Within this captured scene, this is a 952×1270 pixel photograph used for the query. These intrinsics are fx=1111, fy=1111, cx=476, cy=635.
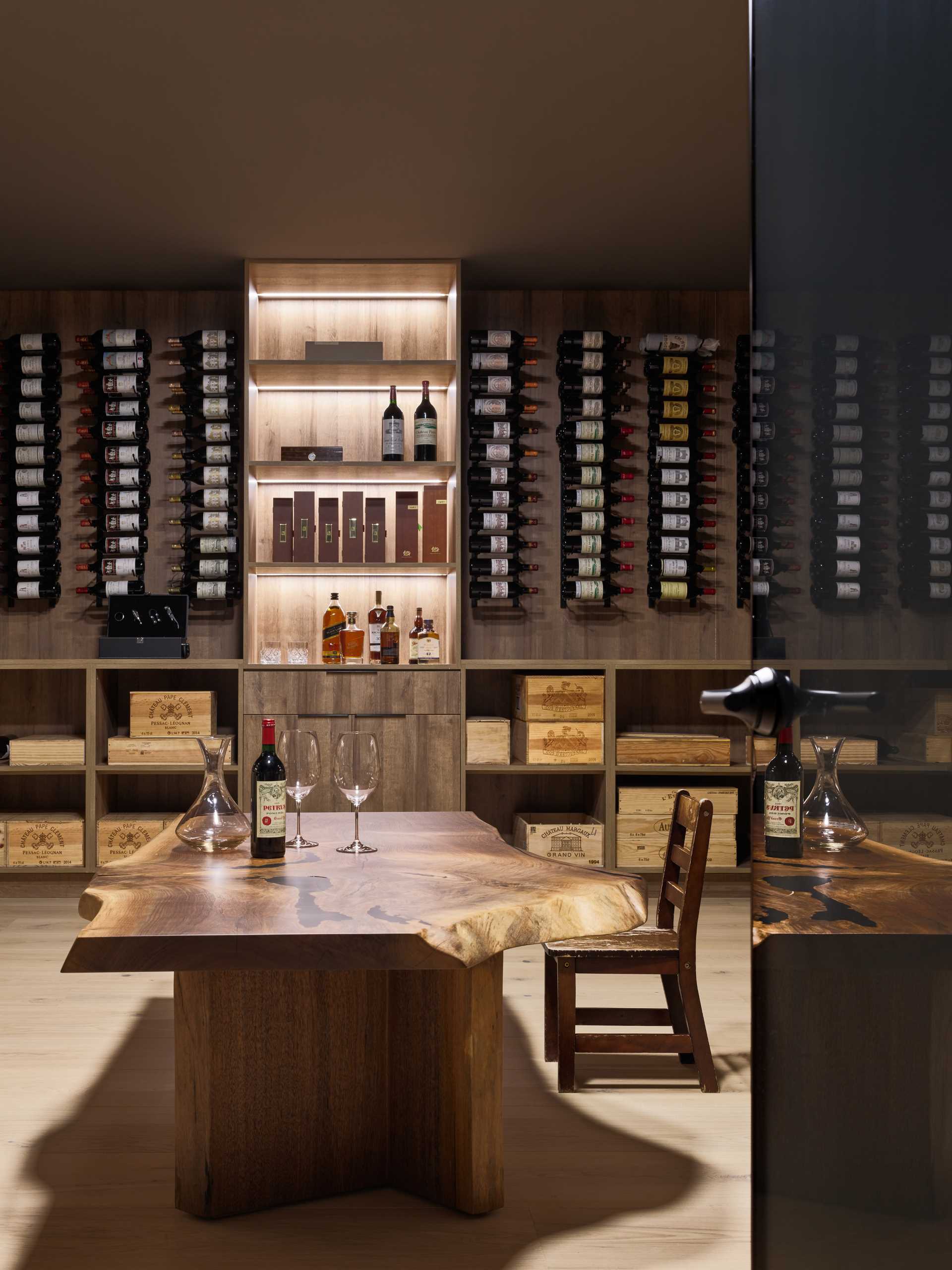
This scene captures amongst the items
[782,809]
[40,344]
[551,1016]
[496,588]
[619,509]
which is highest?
[40,344]

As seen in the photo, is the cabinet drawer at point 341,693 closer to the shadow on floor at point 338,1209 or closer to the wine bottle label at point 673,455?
the wine bottle label at point 673,455

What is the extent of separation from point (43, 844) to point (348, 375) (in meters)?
2.56

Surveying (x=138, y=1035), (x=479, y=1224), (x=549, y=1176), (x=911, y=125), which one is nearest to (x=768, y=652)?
(x=911, y=125)

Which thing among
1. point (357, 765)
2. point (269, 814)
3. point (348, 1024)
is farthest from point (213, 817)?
point (348, 1024)

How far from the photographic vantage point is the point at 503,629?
18.2 feet

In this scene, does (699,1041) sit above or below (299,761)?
below

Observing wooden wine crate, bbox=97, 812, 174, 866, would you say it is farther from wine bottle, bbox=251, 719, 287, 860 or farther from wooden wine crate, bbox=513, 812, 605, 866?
wine bottle, bbox=251, 719, 287, 860

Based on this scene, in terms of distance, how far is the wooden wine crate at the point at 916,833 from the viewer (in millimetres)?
424

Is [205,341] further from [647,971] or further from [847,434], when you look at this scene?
[847,434]

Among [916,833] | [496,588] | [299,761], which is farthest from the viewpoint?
[496,588]

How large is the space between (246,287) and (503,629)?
202 cm

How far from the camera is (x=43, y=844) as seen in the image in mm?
4996

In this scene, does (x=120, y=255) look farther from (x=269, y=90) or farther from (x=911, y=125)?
(x=911, y=125)

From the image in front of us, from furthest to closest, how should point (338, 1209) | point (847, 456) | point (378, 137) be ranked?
point (378, 137), point (338, 1209), point (847, 456)
